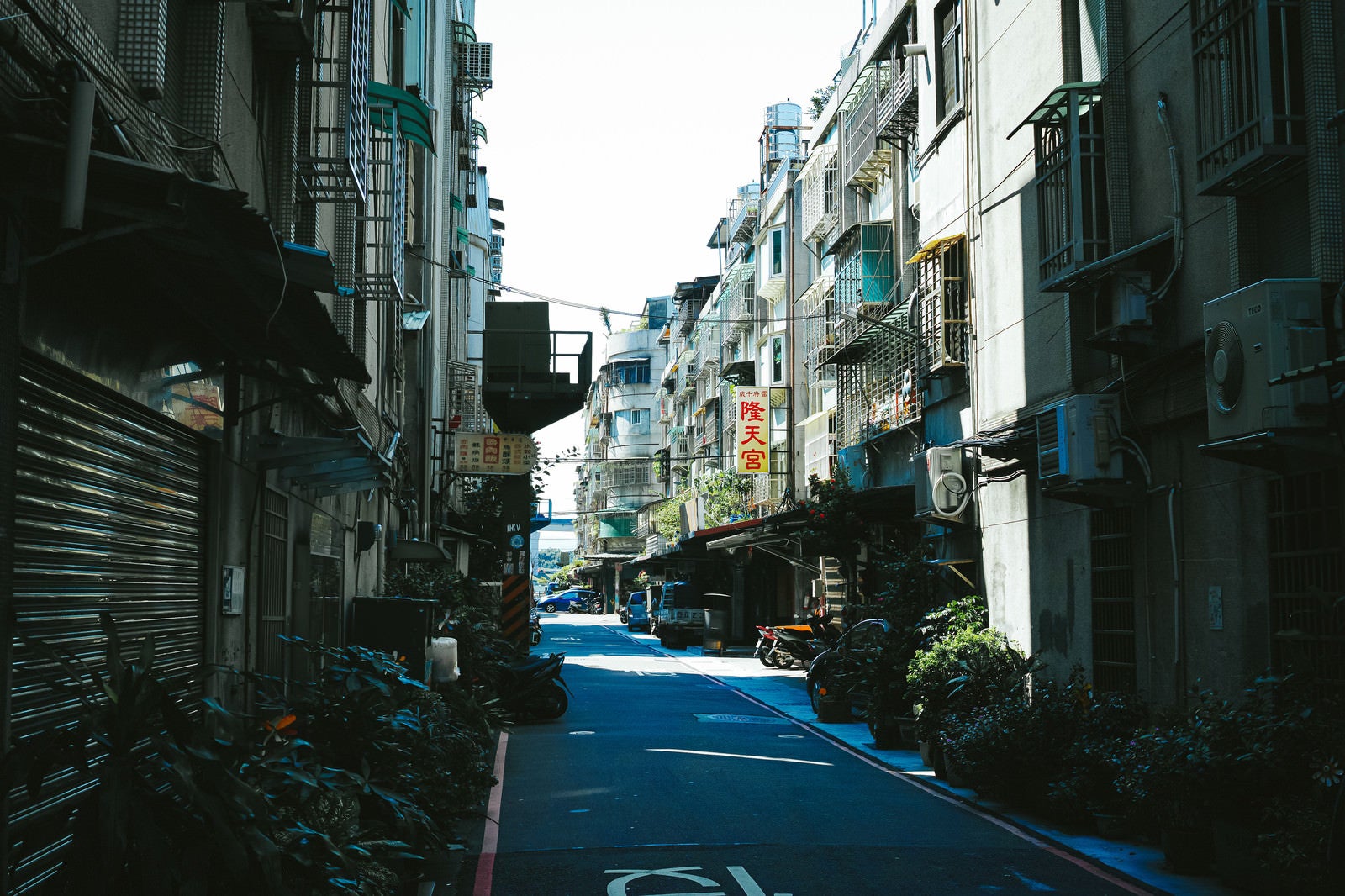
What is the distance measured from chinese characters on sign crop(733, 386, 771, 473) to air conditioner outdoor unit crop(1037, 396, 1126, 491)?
24148 mm

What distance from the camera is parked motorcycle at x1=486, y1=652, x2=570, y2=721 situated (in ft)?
59.1

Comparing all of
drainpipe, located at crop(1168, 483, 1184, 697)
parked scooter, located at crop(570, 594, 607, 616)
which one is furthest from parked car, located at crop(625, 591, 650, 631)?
drainpipe, located at crop(1168, 483, 1184, 697)

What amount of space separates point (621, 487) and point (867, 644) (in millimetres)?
69945

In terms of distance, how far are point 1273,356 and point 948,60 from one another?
11906 millimetres

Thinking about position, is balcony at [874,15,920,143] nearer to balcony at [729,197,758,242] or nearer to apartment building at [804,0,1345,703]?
apartment building at [804,0,1345,703]

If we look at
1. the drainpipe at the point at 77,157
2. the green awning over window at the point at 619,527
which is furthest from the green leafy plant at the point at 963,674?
the green awning over window at the point at 619,527

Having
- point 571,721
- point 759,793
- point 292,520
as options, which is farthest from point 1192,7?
point 571,721

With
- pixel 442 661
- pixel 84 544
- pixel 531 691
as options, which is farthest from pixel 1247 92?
pixel 531 691

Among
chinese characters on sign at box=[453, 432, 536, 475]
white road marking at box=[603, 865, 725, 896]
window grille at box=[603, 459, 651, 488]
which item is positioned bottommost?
white road marking at box=[603, 865, 725, 896]

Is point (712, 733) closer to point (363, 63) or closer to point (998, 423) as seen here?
point (998, 423)

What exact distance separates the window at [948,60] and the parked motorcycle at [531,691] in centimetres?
996

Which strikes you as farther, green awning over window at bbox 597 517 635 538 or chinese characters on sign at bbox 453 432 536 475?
green awning over window at bbox 597 517 635 538

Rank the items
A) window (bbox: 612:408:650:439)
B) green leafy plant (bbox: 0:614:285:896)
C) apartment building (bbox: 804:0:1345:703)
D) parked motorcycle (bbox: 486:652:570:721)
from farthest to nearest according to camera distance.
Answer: window (bbox: 612:408:650:439), parked motorcycle (bbox: 486:652:570:721), apartment building (bbox: 804:0:1345:703), green leafy plant (bbox: 0:614:285:896)

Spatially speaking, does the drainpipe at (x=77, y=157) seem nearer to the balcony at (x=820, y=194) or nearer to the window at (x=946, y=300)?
the window at (x=946, y=300)
